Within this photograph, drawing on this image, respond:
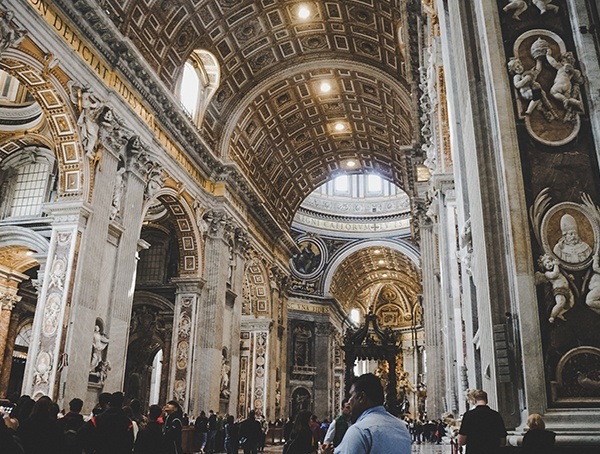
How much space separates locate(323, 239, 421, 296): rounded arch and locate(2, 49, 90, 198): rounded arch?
80.1 feet

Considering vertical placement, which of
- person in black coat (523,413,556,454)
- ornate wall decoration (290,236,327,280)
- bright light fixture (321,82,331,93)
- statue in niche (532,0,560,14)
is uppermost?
bright light fixture (321,82,331,93)

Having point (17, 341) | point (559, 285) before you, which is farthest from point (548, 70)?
point (17, 341)

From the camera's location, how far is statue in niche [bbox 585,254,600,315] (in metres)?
3.66

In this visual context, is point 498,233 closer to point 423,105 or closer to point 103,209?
point 423,105

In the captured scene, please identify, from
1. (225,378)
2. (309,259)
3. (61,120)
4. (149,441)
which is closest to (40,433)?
(149,441)

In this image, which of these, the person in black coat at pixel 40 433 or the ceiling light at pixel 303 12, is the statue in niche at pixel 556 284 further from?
the ceiling light at pixel 303 12

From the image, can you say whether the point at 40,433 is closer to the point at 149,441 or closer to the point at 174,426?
the point at 149,441

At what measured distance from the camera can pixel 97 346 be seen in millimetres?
10883

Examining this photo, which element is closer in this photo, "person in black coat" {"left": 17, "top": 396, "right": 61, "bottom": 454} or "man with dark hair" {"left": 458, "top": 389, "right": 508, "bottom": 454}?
"man with dark hair" {"left": 458, "top": 389, "right": 508, "bottom": 454}

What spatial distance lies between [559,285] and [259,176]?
1821 cm

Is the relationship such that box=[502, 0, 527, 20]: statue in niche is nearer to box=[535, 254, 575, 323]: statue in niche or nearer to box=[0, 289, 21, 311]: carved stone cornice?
box=[535, 254, 575, 323]: statue in niche

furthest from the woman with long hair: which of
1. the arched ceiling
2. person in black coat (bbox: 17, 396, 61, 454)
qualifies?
the arched ceiling

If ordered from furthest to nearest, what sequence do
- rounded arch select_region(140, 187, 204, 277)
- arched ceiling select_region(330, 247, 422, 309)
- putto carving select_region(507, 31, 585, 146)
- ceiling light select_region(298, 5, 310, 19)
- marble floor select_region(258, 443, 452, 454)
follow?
1. arched ceiling select_region(330, 247, 422, 309)
2. ceiling light select_region(298, 5, 310, 19)
3. rounded arch select_region(140, 187, 204, 277)
4. marble floor select_region(258, 443, 452, 454)
5. putto carving select_region(507, 31, 585, 146)

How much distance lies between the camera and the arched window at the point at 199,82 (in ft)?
53.4
